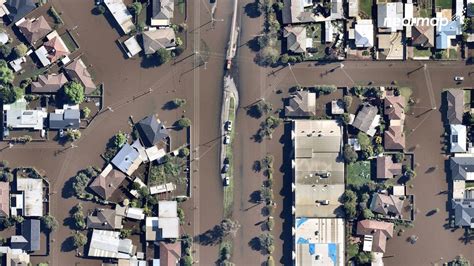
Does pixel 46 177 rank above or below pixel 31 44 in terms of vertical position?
below

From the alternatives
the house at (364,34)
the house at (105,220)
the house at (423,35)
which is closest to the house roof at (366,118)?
the house at (364,34)

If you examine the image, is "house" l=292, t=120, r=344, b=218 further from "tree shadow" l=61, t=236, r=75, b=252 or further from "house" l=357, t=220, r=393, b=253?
"tree shadow" l=61, t=236, r=75, b=252

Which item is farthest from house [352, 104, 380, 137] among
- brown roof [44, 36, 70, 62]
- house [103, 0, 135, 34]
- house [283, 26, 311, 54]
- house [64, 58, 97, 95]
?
brown roof [44, 36, 70, 62]

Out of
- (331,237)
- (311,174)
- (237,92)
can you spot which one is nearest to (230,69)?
(237,92)

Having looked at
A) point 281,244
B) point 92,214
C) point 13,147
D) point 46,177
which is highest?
point 13,147

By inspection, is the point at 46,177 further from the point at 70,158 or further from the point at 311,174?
the point at 311,174
